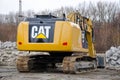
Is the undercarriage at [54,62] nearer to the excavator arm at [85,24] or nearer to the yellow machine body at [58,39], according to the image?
the yellow machine body at [58,39]

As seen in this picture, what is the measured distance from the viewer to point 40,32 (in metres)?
14.9

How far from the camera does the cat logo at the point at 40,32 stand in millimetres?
14898

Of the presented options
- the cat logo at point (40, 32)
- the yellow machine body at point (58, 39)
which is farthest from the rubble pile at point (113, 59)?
the cat logo at point (40, 32)

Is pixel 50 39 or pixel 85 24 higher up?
pixel 85 24

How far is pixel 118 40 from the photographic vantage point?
49.8 metres

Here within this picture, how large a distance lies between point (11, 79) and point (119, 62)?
456 inches

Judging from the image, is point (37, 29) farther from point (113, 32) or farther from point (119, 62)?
point (113, 32)

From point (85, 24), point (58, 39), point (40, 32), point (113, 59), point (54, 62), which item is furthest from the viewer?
point (113, 59)

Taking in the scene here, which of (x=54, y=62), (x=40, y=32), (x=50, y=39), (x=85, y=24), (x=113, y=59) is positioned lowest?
(x=113, y=59)

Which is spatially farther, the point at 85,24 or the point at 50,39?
the point at 85,24

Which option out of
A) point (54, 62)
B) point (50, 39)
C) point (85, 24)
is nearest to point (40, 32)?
point (50, 39)

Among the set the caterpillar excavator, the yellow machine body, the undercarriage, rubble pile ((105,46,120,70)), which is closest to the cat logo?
the caterpillar excavator

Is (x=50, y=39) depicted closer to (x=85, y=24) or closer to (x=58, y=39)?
(x=58, y=39)

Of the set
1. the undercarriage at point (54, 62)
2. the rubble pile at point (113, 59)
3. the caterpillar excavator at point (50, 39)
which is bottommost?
the rubble pile at point (113, 59)
